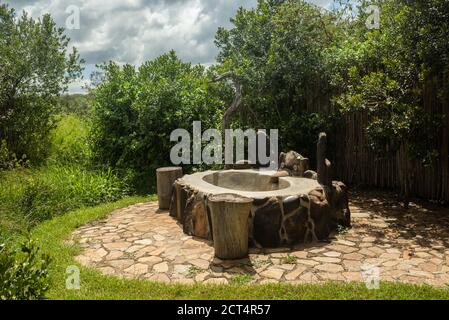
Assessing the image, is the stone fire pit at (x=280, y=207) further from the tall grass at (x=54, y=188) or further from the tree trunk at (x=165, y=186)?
the tall grass at (x=54, y=188)

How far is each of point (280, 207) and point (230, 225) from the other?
0.86 m

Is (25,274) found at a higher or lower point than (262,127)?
lower

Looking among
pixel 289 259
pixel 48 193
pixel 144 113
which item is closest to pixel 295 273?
pixel 289 259

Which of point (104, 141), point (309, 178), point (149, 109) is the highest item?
point (149, 109)

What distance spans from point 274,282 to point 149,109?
21.4 ft

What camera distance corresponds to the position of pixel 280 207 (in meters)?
5.18

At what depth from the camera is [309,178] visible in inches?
257

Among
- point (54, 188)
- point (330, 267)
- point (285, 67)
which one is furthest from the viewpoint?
point (285, 67)

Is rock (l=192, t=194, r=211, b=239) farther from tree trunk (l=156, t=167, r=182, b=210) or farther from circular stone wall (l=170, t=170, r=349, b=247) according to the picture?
tree trunk (l=156, t=167, r=182, b=210)

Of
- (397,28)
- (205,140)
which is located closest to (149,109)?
(205,140)

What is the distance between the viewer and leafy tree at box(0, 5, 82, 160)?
33.1ft

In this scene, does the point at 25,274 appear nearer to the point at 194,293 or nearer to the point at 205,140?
the point at 194,293

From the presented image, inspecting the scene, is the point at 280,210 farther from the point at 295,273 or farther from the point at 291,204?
the point at 295,273

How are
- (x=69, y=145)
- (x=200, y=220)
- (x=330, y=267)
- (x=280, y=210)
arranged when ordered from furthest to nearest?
(x=69, y=145) → (x=200, y=220) → (x=280, y=210) → (x=330, y=267)
